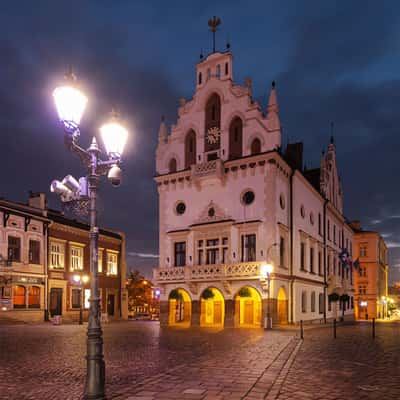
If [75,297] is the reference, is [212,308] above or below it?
above

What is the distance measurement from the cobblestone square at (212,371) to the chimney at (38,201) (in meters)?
26.8

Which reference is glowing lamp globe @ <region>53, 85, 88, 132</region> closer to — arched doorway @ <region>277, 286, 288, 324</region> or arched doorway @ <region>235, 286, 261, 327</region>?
arched doorway @ <region>235, 286, 261, 327</region>

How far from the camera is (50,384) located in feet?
35.0

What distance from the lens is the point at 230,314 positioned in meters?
31.5

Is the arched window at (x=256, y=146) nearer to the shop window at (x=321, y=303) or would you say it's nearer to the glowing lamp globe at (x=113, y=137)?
the shop window at (x=321, y=303)

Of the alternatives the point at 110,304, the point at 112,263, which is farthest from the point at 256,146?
the point at 110,304

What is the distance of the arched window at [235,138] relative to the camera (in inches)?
1326

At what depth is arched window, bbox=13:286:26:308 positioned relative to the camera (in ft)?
124

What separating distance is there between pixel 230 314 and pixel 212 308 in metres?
2.79

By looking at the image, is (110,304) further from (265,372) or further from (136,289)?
(265,372)

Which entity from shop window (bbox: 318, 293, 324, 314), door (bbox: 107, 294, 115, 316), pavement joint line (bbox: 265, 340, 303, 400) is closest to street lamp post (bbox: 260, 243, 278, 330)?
shop window (bbox: 318, 293, 324, 314)

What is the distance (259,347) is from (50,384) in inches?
362

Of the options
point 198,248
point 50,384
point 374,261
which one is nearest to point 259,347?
point 50,384

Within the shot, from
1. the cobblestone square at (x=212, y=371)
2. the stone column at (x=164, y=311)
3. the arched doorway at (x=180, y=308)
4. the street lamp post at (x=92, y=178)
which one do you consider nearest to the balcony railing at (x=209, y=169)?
the arched doorway at (x=180, y=308)
